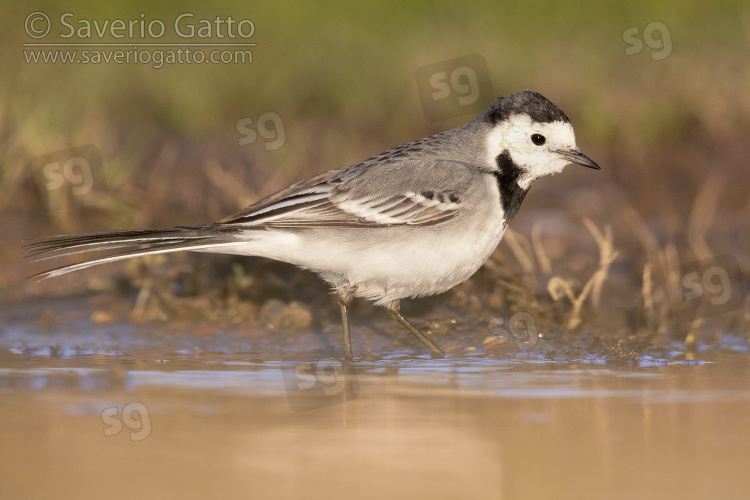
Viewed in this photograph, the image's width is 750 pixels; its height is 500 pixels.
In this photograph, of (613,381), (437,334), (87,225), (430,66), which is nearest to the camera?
(613,381)

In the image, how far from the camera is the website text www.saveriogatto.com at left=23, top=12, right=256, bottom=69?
12.9m

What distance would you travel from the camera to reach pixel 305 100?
482 inches

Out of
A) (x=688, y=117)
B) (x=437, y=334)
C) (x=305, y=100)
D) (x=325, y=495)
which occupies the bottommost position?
(x=325, y=495)

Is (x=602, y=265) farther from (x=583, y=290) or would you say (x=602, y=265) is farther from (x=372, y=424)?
(x=372, y=424)

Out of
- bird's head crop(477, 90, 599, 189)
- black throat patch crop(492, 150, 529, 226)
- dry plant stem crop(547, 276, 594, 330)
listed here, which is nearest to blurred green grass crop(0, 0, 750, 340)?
dry plant stem crop(547, 276, 594, 330)

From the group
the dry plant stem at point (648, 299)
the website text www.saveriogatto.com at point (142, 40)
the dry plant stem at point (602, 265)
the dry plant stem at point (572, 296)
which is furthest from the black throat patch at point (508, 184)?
the website text www.saveriogatto.com at point (142, 40)

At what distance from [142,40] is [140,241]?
7175mm

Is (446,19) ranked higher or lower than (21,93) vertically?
higher

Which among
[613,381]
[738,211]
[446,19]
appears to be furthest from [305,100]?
[613,381]

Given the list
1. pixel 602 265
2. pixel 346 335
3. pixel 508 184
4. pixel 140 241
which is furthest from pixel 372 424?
pixel 602 265

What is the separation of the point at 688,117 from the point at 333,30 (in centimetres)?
466

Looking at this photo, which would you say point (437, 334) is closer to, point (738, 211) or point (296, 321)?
point (296, 321)

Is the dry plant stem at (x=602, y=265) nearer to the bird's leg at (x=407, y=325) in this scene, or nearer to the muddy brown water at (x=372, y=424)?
the muddy brown water at (x=372, y=424)

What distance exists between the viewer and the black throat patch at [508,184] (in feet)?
23.4
